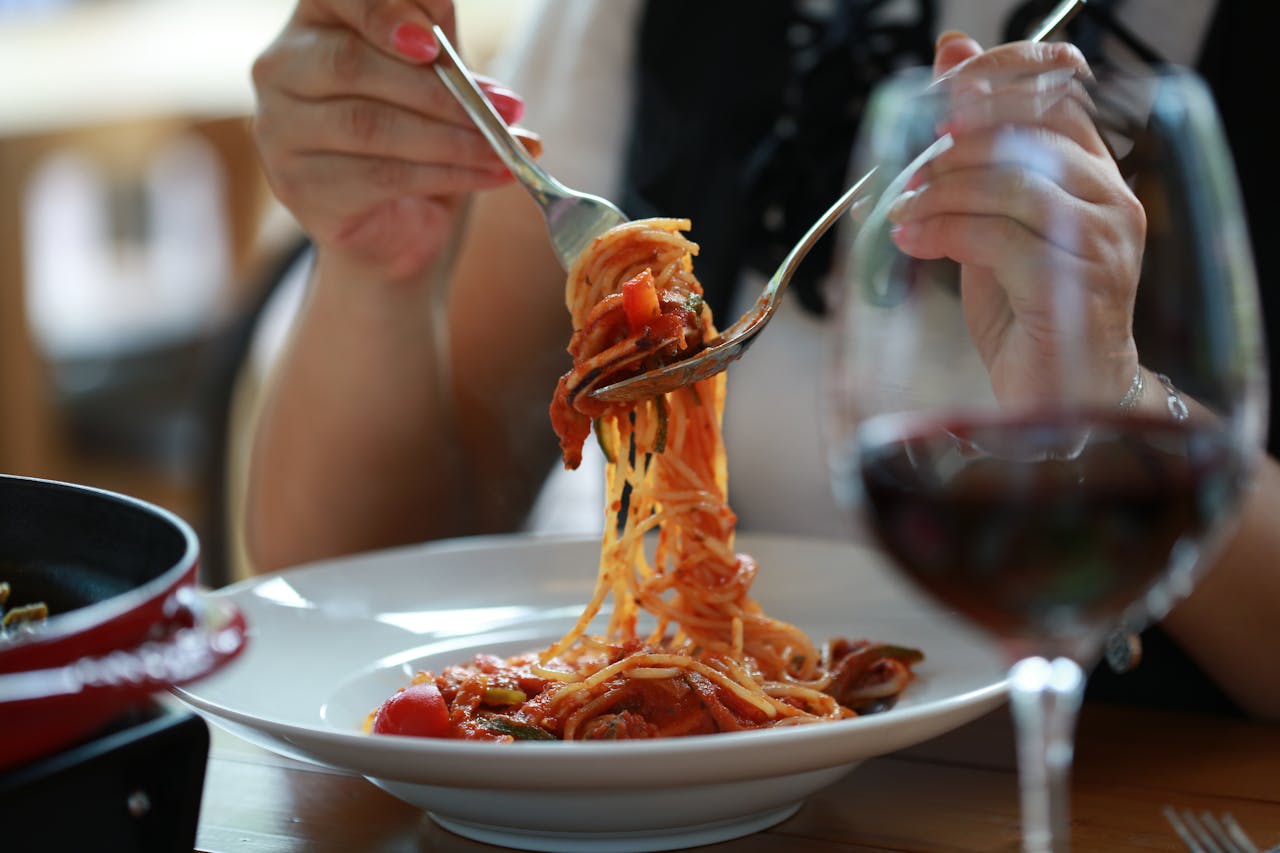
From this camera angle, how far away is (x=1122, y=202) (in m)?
0.53

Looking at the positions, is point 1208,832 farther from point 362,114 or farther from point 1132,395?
point 362,114

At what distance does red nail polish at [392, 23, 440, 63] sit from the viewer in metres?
1.14

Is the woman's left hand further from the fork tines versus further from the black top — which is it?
the black top

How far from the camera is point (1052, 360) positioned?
0.50 m

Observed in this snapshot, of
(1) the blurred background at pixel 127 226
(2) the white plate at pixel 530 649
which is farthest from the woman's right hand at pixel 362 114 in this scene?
(1) the blurred background at pixel 127 226

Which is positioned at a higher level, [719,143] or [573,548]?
→ [719,143]

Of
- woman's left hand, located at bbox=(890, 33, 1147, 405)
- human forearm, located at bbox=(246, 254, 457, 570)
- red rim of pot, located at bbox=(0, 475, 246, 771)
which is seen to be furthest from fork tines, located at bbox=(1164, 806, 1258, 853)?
human forearm, located at bbox=(246, 254, 457, 570)

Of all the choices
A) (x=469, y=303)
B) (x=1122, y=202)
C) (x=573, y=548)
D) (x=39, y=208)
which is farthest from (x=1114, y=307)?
(x=39, y=208)

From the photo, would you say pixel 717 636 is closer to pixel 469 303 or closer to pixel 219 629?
pixel 219 629

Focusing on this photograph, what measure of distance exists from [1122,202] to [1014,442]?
0.10 metres

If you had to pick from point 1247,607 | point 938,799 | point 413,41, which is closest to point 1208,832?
point 938,799

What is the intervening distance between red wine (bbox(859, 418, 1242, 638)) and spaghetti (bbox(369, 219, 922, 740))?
0.35 meters

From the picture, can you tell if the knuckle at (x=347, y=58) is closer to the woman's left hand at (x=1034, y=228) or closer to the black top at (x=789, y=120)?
the black top at (x=789, y=120)

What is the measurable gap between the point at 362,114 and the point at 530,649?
50 cm
